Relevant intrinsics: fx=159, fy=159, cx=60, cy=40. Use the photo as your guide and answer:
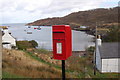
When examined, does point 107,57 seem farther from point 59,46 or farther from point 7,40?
point 7,40

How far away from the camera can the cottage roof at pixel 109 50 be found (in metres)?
13.5

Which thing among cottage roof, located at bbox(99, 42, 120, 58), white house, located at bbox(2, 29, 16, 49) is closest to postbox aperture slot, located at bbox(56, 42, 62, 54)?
cottage roof, located at bbox(99, 42, 120, 58)

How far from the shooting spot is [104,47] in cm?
1441

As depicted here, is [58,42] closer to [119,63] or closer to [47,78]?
[47,78]

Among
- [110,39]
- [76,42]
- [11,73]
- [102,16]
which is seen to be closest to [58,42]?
[11,73]

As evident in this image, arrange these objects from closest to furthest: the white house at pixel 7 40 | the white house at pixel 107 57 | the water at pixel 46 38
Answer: the white house at pixel 107 57 → the white house at pixel 7 40 → the water at pixel 46 38

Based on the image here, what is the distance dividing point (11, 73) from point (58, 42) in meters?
2.35

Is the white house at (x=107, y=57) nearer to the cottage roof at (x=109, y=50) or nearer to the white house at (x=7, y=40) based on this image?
the cottage roof at (x=109, y=50)

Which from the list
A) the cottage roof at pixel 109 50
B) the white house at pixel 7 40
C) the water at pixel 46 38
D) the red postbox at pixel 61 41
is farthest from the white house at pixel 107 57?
the red postbox at pixel 61 41

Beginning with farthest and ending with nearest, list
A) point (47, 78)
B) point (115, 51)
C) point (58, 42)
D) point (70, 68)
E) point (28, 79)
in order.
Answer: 1. point (115, 51)
2. point (70, 68)
3. point (47, 78)
4. point (28, 79)
5. point (58, 42)

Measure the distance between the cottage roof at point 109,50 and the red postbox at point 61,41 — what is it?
11.3 meters

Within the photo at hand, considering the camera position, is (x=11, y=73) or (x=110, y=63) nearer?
(x=11, y=73)

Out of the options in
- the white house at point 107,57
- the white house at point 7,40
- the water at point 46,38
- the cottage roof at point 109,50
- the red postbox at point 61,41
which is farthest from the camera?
the water at point 46,38

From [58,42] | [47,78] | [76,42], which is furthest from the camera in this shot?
[76,42]
